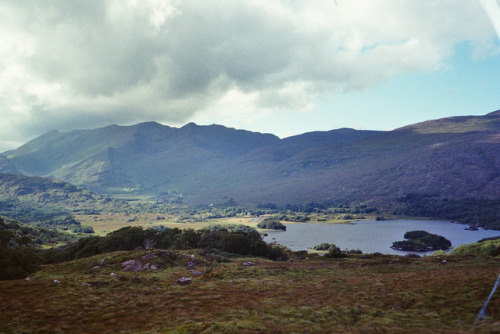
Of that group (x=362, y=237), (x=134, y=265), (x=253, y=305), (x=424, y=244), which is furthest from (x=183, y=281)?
(x=362, y=237)

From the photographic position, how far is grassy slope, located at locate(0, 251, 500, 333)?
2480 centimetres

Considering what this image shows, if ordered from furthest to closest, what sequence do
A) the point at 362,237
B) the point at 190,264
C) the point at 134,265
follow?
the point at 362,237 → the point at 190,264 → the point at 134,265

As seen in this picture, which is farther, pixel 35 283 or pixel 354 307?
pixel 35 283

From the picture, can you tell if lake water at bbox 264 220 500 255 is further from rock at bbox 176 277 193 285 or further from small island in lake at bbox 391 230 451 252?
rock at bbox 176 277 193 285

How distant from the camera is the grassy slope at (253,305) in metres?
24.8

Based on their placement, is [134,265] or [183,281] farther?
[134,265]

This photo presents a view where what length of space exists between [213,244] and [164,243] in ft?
57.4

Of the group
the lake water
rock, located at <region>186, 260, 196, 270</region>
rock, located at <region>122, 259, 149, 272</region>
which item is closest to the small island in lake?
the lake water

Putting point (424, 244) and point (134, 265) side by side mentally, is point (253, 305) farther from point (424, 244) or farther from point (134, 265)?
point (424, 244)

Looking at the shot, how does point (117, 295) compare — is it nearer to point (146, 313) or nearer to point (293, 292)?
point (146, 313)

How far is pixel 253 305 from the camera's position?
32.3 metres

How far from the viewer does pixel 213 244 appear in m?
92.9

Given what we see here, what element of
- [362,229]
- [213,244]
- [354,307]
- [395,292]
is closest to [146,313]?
[354,307]

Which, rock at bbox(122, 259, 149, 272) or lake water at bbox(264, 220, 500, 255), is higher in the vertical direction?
rock at bbox(122, 259, 149, 272)
